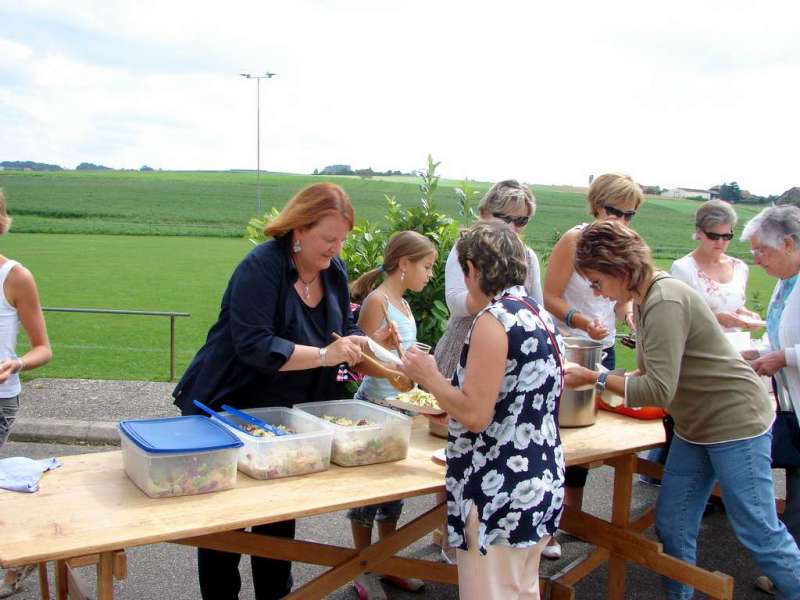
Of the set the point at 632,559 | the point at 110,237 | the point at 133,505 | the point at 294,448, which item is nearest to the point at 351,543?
the point at 632,559

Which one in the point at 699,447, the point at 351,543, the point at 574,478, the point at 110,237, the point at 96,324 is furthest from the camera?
the point at 110,237

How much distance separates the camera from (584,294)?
395 cm

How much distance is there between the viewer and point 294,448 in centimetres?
248

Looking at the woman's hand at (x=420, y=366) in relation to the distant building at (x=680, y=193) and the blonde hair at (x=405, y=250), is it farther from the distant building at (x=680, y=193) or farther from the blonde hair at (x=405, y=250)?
the distant building at (x=680, y=193)

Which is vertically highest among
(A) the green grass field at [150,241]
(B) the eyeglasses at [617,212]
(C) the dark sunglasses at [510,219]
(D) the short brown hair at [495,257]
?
(B) the eyeglasses at [617,212]

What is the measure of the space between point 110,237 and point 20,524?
49584mm

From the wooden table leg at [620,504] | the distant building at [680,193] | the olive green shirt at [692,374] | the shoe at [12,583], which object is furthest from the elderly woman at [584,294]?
the distant building at [680,193]

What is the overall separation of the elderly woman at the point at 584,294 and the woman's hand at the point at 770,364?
71 centimetres

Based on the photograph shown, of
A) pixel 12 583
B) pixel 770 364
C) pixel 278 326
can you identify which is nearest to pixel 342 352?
pixel 278 326

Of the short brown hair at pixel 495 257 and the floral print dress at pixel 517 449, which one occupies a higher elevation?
the short brown hair at pixel 495 257

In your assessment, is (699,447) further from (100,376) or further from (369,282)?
(100,376)

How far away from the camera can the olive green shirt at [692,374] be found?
262 cm

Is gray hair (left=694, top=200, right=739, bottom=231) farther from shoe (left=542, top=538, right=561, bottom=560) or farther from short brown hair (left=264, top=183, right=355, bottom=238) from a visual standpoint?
short brown hair (left=264, top=183, right=355, bottom=238)

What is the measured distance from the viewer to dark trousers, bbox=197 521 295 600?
2.82m
